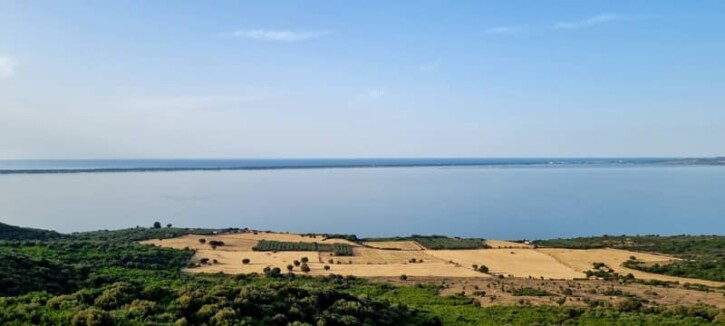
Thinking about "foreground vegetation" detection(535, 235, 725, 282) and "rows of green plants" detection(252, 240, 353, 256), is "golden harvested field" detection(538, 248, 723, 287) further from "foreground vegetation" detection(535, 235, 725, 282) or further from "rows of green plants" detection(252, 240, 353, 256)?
"rows of green plants" detection(252, 240, 353, 256)

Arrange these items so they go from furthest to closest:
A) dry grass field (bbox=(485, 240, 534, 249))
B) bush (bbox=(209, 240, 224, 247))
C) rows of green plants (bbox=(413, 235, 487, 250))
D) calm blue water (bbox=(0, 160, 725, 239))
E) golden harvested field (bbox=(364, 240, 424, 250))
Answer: calm blue water (bbox=(0, 160, 725, 239)) < rows of green plants (bbox=(413, 235, 487, 250)) < golden harvested field (bbox=(364, 240, 424, 250)) < dry grass field (bbox=(485, 240, 534, 249)) < bush (bbox=(209, 240, 224, 247))

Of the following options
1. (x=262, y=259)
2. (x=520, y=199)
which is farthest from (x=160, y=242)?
(x=520, y=199)

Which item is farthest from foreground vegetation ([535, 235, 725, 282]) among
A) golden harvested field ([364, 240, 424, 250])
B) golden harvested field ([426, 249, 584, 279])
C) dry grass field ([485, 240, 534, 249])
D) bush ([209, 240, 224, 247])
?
bush ([209, 240, 224, 247])

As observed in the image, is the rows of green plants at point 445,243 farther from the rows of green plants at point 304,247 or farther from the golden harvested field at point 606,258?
the rows of green plants at point 304,247

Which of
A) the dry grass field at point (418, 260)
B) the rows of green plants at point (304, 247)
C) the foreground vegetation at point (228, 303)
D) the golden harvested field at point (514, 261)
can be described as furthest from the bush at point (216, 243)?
the golden harvested field at point (514, 261)

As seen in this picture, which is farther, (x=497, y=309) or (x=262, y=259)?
(x=262, y=259)

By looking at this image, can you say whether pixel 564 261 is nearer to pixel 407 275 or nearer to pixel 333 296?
pixel 407 275
